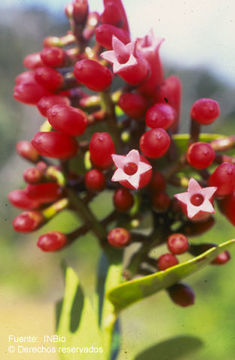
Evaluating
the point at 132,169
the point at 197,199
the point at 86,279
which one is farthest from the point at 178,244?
the point at 86,279

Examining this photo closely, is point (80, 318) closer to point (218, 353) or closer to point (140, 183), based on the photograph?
point (140, 183)

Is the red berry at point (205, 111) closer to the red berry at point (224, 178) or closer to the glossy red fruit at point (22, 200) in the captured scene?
the red berry at point (224, 178)

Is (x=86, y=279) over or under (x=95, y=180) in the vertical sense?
under

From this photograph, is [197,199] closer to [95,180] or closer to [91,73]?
[95,180]

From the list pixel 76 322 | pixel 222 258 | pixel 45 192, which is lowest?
pixel 76 322

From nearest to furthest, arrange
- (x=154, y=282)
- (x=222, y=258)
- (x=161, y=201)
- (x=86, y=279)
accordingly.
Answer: (x=154, y=282) < (x=161, y=201) < (x=222, y=258) < (x=86, y=279)

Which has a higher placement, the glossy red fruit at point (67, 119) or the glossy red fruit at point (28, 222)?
the glossy red fruit at point (67, 119)

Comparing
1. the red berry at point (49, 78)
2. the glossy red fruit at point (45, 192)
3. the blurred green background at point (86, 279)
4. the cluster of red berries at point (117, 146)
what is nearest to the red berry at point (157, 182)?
the cluster of red berries at point (117, 146)

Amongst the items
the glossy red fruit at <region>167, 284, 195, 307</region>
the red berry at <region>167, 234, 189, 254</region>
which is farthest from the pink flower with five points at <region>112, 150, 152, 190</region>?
the glossy red fruit at <region>167, 284, 195, 307</region>
